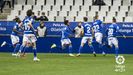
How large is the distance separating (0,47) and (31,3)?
8746mm

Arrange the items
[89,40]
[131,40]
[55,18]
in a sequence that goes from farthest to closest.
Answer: [55,18]
[131,40]
[89,40]

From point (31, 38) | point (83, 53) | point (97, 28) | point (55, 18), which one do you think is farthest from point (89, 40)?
point (55, 18)

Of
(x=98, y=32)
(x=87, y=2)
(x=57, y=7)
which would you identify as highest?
(x=87, y=2)

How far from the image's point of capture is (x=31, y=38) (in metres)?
25.5

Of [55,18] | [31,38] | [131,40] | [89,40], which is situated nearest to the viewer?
[31,38]

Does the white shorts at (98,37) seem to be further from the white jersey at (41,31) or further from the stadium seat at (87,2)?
the stadium seat at (87,2)

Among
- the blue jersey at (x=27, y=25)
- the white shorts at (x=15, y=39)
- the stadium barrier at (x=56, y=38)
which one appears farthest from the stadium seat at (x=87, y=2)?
the blue jersey at (x=27, y=25)

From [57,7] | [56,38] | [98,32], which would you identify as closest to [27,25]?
[98,32]

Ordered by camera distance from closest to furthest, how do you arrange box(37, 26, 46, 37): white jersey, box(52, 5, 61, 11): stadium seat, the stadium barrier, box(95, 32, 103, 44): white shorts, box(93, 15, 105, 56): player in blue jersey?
box(93, 15, 105, 56): player in blue jersey
box(95, 32, 103, 44): white shorts
the stadium barrier
box(37, 26, 46, 37): white jersey
box(52, 5, 61, 11): stadium seat

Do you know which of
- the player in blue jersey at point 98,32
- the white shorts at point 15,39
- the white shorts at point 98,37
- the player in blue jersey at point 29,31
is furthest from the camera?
the white shorts at point 98,37

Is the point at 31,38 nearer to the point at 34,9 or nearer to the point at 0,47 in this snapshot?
the point at 0,47

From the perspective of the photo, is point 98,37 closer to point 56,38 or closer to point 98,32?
point 98,32

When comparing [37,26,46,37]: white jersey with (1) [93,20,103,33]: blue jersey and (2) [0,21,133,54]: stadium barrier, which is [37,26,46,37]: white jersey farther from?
(1) [93,20,103,33]: blue jersey

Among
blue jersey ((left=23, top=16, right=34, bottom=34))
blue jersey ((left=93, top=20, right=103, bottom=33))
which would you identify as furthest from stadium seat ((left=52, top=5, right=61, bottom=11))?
blue jersey ((left=23, top=16, right=34, bottom=34))
